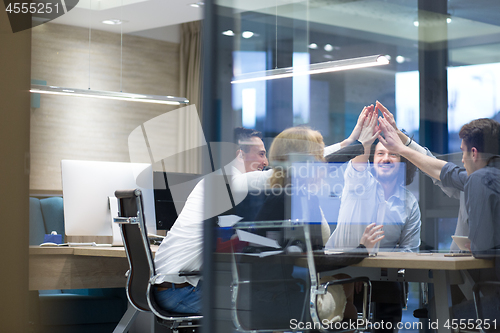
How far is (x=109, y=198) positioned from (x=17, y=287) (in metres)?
0.81

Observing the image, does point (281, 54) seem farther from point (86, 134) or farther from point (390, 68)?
point (86, 134)

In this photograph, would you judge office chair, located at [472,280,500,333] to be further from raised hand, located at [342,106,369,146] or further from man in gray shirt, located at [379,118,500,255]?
raised hand, located at [342,106,369,146]

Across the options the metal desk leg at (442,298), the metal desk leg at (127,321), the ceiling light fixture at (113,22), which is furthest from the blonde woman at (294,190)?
the ceiling light fixture at (113,22)

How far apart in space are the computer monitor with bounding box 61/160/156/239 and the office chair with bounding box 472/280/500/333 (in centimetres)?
221

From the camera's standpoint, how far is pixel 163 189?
11.8 ft

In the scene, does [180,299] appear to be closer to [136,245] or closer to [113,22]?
[136,245]

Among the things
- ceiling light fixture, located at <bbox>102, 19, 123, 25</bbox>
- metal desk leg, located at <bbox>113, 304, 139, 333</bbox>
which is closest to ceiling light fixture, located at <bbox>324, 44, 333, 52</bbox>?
metal desk leg, located at <bbox>113, 304, 139, 333</bbox>

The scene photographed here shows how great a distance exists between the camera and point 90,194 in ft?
10.9

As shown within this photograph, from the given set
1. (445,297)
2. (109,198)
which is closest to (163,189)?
(109,198)

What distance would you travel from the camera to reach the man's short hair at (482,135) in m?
1.77

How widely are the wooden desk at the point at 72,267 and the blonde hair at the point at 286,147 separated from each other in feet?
4.65

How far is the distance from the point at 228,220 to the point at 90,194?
1.74m

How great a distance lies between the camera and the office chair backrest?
8.43ft

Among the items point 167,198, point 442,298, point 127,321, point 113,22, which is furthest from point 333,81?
point 113,22
